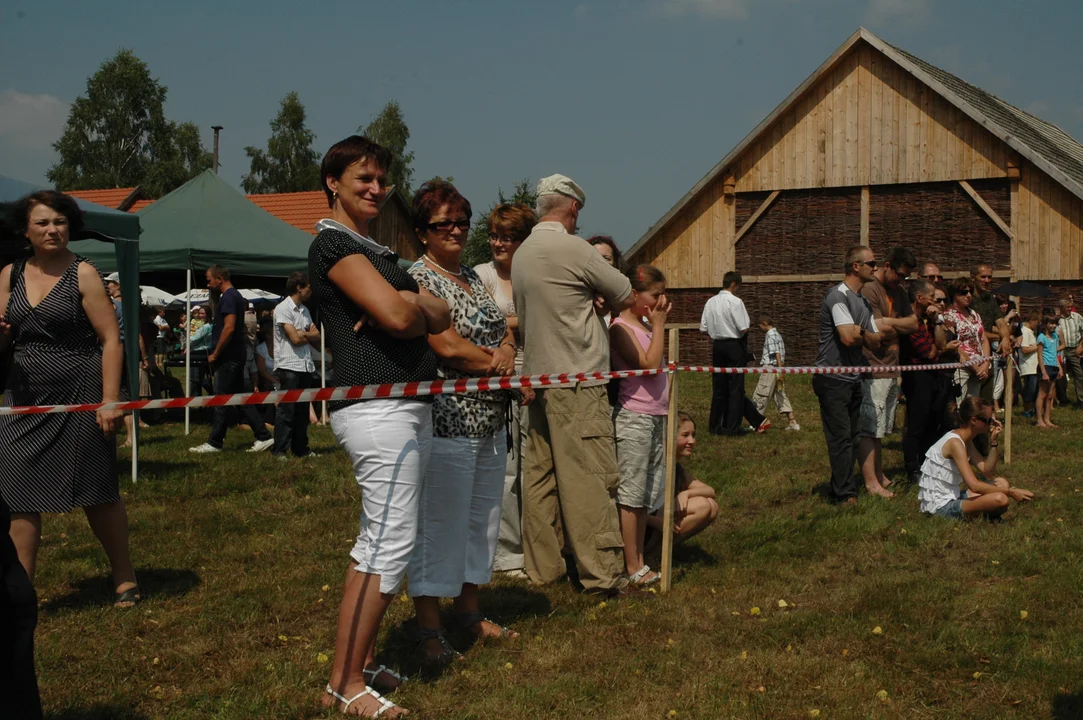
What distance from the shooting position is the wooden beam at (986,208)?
22.2 meters

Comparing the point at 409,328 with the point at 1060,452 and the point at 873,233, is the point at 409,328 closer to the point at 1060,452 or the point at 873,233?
the point at 1060,452

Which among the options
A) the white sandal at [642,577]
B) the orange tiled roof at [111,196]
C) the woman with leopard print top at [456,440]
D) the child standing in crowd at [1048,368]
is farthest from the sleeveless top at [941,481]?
the orange tiled roof at [111,196]

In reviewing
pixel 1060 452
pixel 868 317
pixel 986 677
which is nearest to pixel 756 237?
pixel 1060 452

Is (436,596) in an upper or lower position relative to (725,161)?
lower

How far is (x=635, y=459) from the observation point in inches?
236

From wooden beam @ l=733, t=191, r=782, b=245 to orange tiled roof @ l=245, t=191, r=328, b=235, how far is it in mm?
16962

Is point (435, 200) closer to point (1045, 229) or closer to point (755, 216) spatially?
point (1045, 229)

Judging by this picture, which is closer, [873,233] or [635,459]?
[635,459]

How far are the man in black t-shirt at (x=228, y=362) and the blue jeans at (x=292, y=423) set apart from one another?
0.47 m

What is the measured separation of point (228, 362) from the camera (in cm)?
1141

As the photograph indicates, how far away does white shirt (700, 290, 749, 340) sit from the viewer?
43.2 ft

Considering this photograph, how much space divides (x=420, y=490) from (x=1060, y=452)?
9620 mm

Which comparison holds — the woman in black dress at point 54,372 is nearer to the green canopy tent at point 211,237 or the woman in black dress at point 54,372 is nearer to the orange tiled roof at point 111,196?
the green canopy tent at point 211,237

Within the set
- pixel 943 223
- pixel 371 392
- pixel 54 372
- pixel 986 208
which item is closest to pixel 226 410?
pixel 54 372
